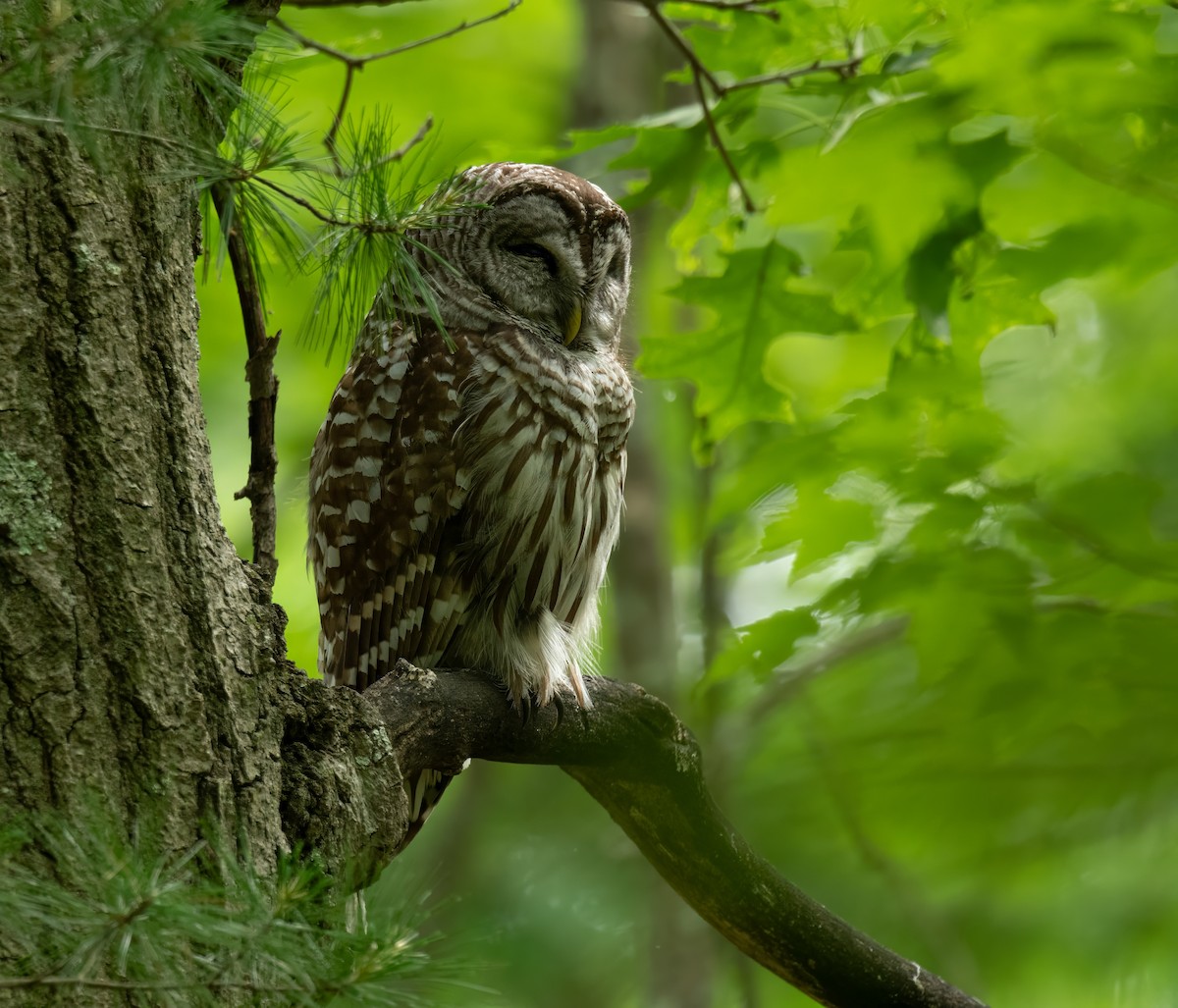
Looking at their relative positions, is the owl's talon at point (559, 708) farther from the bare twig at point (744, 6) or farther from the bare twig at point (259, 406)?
the bare twig at point (744, 6)

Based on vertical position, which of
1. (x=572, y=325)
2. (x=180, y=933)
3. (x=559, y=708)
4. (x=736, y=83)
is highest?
(x=736, y=83)

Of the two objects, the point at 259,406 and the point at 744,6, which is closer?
the point at 259,406

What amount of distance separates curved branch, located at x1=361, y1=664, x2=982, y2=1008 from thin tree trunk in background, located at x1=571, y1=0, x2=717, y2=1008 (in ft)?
7.22

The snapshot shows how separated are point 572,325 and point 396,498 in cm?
91

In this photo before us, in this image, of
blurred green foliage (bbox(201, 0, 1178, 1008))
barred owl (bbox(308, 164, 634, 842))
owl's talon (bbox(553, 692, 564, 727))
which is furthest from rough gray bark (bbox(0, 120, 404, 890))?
barred owl (bbox(308, 164, 634, 842))

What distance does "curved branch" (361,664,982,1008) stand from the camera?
310 cm

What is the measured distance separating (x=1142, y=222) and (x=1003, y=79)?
0.66 meters

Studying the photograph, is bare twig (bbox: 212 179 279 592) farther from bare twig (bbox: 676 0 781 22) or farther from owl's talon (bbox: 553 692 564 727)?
bare twig (bbox: 676 0 781 22)

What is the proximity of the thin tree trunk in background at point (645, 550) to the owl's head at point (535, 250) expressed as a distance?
4.28 feet

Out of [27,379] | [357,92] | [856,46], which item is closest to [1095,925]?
[27,379]

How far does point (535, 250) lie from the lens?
4.24m

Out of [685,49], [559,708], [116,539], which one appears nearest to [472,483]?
[559,708]

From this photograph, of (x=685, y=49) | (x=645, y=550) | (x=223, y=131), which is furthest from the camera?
(x=645, y=550)

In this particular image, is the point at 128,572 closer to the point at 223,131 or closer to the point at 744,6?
the point at 223,131
